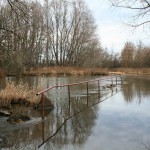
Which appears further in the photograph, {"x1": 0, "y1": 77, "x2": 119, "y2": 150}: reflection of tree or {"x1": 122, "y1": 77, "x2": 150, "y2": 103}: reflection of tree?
{"x1": 122, "y1": 77, "x2": 150, "y2": 103}: reflection of tree

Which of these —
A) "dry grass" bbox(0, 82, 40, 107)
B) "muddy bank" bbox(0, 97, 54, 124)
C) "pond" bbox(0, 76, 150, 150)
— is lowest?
"pond" bbox(0, 76, 150, 150)

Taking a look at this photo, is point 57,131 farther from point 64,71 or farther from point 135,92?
point 64,71

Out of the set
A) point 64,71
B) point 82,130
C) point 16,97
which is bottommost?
point 82,130

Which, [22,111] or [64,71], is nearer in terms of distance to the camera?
[22,111]

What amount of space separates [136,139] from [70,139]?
1.97 meters

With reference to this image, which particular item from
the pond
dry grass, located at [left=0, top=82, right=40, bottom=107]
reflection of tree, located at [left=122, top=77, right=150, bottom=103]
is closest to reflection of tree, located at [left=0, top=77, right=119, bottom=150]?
the pond

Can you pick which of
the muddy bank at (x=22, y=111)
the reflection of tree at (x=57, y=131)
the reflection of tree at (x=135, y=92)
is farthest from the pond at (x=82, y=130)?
the reflection of tree at (x=135, y=92)

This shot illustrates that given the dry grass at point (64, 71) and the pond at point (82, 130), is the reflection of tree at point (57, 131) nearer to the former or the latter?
the pond at point (82, 130)

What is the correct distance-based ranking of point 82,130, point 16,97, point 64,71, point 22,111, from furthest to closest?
point 64,71, point 16,97, point 22,111, point 82,130

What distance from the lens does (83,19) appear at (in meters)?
67.4

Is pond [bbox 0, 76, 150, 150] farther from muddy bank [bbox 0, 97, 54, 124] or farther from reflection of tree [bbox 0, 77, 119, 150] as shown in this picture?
muddy bank [bbox 0, 97, 54, 124]

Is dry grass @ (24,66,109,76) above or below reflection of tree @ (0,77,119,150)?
above

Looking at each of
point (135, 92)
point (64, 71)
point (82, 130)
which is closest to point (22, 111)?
point (82, 130)

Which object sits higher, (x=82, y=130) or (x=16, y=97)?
(x=16, y=97)
